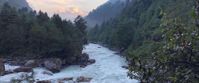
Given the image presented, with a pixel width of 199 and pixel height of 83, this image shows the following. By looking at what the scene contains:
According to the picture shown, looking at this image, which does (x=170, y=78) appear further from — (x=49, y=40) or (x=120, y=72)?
(x=49, y=40)

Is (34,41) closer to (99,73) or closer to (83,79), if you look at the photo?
(99,73)

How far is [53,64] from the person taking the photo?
70.1m

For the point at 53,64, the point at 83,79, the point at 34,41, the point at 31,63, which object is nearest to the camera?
the point at 83,79

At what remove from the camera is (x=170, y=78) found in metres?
8.20

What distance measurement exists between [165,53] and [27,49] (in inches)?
2817

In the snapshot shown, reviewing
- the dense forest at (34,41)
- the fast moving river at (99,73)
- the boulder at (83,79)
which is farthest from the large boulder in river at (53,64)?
the boulder at (83,79)

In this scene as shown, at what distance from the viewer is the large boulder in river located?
68.1 m

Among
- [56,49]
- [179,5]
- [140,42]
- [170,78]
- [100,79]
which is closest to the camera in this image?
[170,78]

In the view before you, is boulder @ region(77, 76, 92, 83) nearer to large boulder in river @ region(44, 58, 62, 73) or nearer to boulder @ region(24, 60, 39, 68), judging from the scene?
large boulder in river @ region(44, 58, 62, 73)

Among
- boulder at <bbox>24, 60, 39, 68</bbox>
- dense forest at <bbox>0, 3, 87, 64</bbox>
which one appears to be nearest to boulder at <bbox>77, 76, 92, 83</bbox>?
boulder at <bbox>24, 60, 39, 68</bbox>

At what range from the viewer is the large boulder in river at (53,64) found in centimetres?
6812

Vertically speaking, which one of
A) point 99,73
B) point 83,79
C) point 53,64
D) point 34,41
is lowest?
point 83,79

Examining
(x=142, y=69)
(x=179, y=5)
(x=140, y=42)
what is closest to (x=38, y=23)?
(x=140, y=42)

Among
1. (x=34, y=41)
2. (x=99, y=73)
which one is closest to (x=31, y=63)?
(x=34, y=41)
